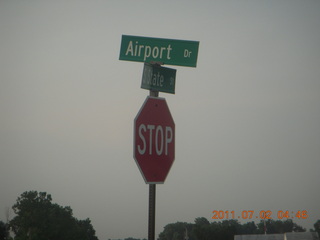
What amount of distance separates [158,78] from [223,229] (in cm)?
10560

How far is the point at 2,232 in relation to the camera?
93188mm

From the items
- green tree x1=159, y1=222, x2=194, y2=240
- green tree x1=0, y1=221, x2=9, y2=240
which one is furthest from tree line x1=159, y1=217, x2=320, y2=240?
green tree x1=0, y1=221, x2=9, y2=240

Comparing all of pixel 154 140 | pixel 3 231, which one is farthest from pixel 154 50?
pixel 3 231

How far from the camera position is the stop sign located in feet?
17.0

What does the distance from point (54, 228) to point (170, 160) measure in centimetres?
8248

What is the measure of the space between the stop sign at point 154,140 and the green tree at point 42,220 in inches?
2996

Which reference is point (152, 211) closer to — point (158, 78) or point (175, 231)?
point (158, 78)

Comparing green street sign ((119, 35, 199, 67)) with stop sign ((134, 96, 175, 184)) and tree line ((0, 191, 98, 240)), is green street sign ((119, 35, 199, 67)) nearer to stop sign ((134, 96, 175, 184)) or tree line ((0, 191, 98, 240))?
stop sign ((134, 96, 175, 184))

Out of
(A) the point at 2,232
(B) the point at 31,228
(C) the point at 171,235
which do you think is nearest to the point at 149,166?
(B) the point at 31,228

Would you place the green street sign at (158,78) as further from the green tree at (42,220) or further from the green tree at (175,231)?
the green tree at (175,231)

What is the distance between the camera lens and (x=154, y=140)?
5312 millimetres

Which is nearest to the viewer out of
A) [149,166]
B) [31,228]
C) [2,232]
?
[149,166]

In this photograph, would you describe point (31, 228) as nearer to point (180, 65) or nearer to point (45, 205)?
point (45, 205)

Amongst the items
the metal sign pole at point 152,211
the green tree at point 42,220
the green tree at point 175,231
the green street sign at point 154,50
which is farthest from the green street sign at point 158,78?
the green tree at point 175,231
